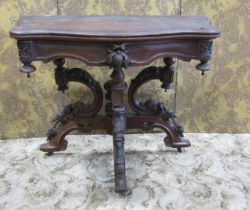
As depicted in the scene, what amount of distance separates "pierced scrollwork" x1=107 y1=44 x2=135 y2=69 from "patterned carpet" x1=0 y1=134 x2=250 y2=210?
1.86 ft

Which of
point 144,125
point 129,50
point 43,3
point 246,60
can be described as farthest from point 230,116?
point 43,3

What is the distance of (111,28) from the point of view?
1.23 meters

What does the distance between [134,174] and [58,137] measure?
43cm

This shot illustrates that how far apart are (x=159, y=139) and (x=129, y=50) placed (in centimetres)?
77

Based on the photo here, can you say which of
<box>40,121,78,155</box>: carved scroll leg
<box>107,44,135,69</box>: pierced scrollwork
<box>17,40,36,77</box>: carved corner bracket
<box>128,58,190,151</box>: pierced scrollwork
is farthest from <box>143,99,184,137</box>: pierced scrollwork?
<box>17,40,36,77</box>: carved corner bracket

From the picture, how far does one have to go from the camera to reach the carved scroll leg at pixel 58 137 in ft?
5.35

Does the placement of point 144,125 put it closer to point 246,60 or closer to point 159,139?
point 159,139

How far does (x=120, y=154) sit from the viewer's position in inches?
55.3

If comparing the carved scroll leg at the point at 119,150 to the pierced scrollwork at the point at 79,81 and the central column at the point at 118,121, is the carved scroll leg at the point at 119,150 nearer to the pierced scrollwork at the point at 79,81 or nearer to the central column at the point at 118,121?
the central column at the point at 118,121

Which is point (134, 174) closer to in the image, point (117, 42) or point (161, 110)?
point (161, 110)

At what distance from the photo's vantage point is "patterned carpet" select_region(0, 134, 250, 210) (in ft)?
4.41

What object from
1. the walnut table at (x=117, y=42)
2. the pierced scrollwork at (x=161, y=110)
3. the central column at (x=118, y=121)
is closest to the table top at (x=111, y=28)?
the walnut table at (x=117, y=42)

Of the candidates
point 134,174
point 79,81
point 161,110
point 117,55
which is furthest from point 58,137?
point 117,55

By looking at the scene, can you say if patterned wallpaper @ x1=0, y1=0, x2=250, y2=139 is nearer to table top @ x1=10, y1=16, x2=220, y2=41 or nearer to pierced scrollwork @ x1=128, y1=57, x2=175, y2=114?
pierced scrollwork @ x1=128, y1=57, x2=175, y2=114
